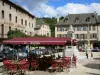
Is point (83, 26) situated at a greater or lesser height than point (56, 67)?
greater

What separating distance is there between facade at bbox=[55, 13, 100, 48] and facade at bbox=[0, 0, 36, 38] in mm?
19329

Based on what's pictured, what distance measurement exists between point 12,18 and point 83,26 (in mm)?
32308

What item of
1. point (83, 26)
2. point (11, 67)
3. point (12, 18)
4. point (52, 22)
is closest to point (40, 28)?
point (83, 26)

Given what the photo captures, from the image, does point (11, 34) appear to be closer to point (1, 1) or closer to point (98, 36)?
point (1, 1)

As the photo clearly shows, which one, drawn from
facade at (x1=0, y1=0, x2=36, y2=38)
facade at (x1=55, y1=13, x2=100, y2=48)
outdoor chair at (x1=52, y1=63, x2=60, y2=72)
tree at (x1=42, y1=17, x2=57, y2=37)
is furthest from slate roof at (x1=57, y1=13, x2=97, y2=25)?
outdoor chair at (x1=52, y1=63, x2=60, y2=72)

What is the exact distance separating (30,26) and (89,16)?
22.6 m

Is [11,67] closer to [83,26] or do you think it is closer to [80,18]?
[83,26]

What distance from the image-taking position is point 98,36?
236 ft

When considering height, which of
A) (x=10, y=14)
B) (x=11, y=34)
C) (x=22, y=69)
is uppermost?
(x=10, y=14)

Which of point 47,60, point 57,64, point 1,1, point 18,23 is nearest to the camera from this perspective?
point 57,64

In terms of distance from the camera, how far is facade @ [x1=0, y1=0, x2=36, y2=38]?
42.2 metres

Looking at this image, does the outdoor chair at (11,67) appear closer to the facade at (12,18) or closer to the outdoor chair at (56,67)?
the outdoor chair at (56,67)

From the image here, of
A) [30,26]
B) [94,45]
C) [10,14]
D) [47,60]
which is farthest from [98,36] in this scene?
[47,60]

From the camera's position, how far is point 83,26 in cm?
7375
